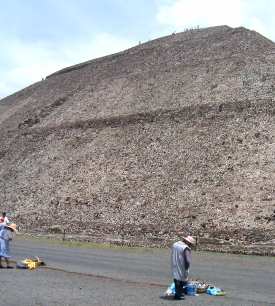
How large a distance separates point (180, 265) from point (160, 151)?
870 inches

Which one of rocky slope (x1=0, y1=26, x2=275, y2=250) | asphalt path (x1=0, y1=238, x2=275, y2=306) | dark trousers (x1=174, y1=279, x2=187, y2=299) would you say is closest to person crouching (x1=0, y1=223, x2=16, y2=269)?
asphalt path (x1=0, y1=238, x2=275, y2=306)

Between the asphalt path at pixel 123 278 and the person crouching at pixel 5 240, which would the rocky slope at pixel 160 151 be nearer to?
the asphalt path at pixel 123 278

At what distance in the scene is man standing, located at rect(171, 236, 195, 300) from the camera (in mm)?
13948

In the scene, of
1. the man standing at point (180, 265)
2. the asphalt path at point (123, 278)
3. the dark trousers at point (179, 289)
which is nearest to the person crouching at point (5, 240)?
the asphalt path at point (123, 278)

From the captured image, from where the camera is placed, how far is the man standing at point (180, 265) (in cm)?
1395

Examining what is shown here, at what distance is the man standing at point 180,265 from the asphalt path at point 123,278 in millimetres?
338

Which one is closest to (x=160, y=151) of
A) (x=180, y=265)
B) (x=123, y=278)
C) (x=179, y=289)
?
(x=123, y=278)

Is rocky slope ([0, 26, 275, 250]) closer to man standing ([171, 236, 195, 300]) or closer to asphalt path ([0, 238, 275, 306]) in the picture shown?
asphalt path ([0, 238, 275, 306])

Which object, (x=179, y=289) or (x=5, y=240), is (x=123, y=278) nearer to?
(x=179, y=289)

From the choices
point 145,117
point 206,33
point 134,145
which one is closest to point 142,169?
point 134,145

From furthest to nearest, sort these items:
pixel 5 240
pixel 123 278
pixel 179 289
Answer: pixel 5 240, pixel 123 278, pixel 179 289

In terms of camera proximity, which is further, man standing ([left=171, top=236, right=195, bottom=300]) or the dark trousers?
man standing ([left=171, top=236, right=195, bottom=300])

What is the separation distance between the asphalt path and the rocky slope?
Answer: 4026 millimetres

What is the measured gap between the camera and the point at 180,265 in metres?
14.0
